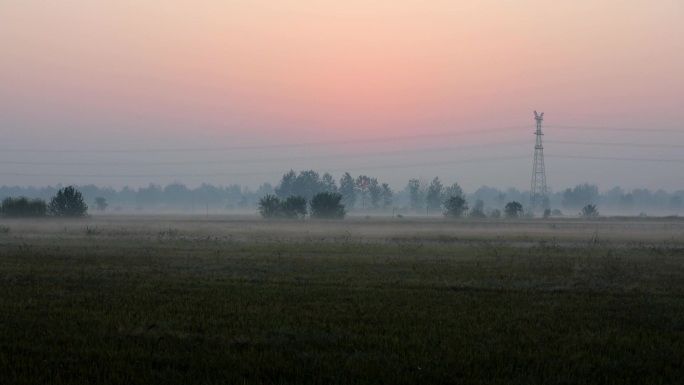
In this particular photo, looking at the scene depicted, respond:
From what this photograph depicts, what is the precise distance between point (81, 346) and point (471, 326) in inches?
339

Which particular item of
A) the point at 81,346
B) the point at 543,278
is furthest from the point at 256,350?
the point at 543,278

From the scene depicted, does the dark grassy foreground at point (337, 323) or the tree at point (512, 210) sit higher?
the tree at point (512, 210)

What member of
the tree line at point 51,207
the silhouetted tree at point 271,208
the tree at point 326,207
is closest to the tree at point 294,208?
the silhouetted tree at point 271,208

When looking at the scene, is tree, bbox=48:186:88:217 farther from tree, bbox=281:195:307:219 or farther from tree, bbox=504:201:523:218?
tree, bbox=504:201:523:218

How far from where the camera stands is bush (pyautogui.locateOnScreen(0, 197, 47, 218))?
89.6 m

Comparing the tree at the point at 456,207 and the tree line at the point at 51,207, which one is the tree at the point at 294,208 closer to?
the tree at the point at 456,207

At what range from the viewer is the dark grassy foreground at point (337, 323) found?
10.9 meters

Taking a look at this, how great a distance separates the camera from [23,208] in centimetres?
9012

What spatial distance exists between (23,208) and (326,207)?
5004cm

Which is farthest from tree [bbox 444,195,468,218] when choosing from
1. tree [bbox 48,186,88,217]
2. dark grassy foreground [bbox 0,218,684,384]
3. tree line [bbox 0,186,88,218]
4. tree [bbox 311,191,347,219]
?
dark grassy foreground [bbox 0,218,684,384]

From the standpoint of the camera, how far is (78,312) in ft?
51.8

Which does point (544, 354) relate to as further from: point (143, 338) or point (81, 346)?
point (81, 346)

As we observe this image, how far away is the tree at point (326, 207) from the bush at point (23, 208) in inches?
1810

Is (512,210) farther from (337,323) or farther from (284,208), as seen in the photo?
(337,323)
